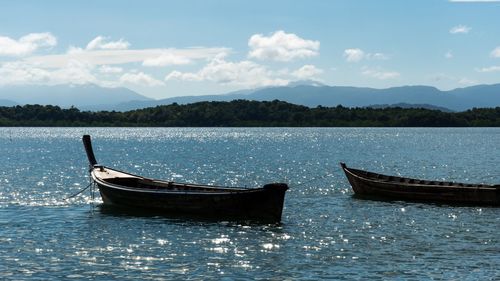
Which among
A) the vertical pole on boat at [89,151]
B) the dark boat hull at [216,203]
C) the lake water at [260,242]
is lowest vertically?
the lake water at [260,242]

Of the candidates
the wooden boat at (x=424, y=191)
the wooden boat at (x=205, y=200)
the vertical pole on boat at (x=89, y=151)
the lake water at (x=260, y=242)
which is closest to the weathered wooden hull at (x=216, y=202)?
the wooden boat at (x=205, y=200)

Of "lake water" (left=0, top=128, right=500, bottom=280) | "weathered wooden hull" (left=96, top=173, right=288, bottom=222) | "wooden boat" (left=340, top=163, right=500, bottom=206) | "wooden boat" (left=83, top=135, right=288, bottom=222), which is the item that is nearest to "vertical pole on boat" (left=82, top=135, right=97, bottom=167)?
"lake water" (left=0, top=128, right=500, bottom=280)

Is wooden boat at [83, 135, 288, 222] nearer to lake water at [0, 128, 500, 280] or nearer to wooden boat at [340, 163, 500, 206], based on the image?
lake water at [0, 128, 500, 280]

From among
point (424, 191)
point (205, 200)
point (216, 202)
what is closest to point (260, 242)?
point (216, 202)

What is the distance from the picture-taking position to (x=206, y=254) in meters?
30.0

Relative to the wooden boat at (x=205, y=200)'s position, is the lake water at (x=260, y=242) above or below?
below

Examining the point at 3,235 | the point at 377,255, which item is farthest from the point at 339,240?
the point at 3,235

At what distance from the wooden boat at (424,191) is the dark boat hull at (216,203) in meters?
14.9

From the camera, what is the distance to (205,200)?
128ft

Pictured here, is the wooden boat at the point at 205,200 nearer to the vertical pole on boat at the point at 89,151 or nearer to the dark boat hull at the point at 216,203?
the dark boat hull at the point at 216,203

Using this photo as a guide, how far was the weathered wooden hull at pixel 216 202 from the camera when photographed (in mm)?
37594

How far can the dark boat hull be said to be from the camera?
37.6 meters

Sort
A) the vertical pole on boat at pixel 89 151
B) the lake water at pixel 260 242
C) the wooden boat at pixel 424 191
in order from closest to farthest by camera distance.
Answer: the lake water at pixel 260 242, the wooden boat at pixel 424 191, the vertical pole on boat at pixel 89 151

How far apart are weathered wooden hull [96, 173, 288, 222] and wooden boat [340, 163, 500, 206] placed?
14.9 m
